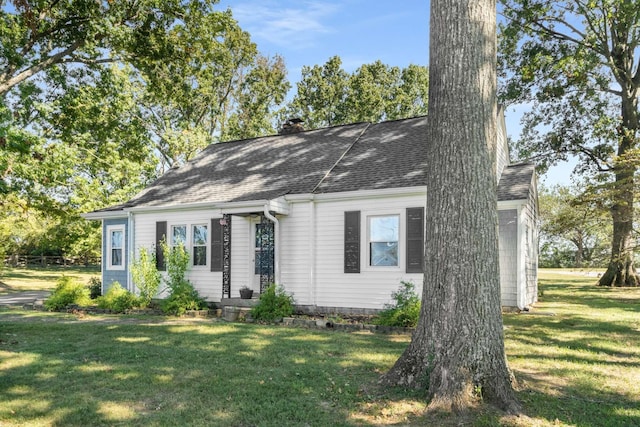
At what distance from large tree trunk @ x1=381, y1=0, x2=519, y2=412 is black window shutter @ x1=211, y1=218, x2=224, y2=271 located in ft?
29.5

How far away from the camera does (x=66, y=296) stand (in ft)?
46.7

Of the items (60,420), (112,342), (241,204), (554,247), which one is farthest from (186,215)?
(554,247)

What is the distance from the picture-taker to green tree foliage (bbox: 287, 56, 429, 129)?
1393 inches

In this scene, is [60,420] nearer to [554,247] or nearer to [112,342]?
[112,342]

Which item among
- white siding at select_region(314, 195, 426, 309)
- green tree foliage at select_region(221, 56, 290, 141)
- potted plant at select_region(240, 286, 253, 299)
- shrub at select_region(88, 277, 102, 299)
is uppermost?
green tree foliage at select_region(221, 56, 290, 141)

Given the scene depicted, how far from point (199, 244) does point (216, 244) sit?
0.83 meters

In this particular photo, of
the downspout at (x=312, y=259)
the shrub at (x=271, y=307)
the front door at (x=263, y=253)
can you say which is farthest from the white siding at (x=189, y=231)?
the downspout at (x=312, y=259)

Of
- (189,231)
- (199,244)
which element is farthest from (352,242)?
(189,231)

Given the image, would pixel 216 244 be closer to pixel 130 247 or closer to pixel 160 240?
pixel 160 240

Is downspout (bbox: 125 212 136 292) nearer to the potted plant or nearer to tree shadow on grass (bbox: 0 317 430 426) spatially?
the potted plant

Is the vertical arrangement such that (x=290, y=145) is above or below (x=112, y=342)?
above

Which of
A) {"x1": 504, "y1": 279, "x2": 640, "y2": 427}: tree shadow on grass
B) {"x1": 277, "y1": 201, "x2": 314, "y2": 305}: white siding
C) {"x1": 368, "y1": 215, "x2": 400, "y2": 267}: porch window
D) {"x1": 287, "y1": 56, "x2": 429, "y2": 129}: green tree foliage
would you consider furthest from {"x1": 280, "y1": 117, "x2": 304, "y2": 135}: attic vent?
{"x1": 287, "y1": 56, "x2": 429, "y2": 129}: green tree foliage

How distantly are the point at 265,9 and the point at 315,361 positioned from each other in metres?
13.5

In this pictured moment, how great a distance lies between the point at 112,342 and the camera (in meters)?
8.34
